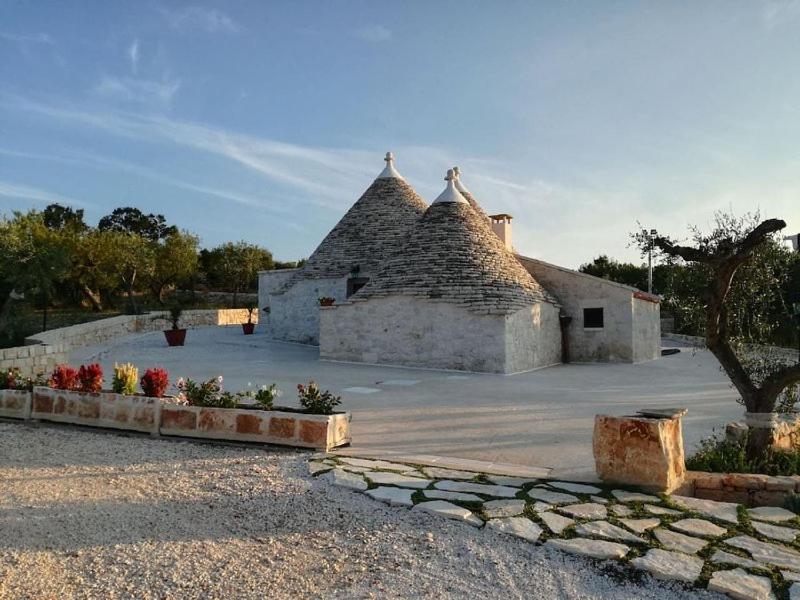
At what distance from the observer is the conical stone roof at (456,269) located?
50.6 feet

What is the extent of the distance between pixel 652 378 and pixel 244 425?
10.7 metres

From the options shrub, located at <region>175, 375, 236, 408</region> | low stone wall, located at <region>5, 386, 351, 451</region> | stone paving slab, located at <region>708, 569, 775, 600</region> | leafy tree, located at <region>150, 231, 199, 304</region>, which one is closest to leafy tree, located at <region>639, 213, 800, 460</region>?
stone paving slab, located at <region>708, 569, 775, 600</region>

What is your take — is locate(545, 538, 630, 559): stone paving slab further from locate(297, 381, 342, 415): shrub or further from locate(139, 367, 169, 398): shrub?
locate(139, 367, 169, 398): shrub

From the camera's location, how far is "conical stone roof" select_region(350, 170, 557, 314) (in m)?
15.4

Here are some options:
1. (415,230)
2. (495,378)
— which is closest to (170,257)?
(415,230)

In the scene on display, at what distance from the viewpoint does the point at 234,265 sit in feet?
156

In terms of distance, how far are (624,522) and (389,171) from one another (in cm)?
2155

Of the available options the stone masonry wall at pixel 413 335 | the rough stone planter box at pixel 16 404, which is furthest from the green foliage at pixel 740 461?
the stone masonry wall at pixel 413 335

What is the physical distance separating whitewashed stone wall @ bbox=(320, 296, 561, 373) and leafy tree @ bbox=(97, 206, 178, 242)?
51.8m

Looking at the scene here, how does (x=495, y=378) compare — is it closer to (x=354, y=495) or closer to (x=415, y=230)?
(x=415, y=230)

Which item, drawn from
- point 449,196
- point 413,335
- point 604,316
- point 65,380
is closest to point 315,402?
point 65,380

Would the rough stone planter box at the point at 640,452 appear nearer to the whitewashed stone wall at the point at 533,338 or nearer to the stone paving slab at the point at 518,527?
the stone paving slab at the point at 518,527

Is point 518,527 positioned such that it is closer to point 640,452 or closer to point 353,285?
point 640,452

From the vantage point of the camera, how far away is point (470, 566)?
135 inches
